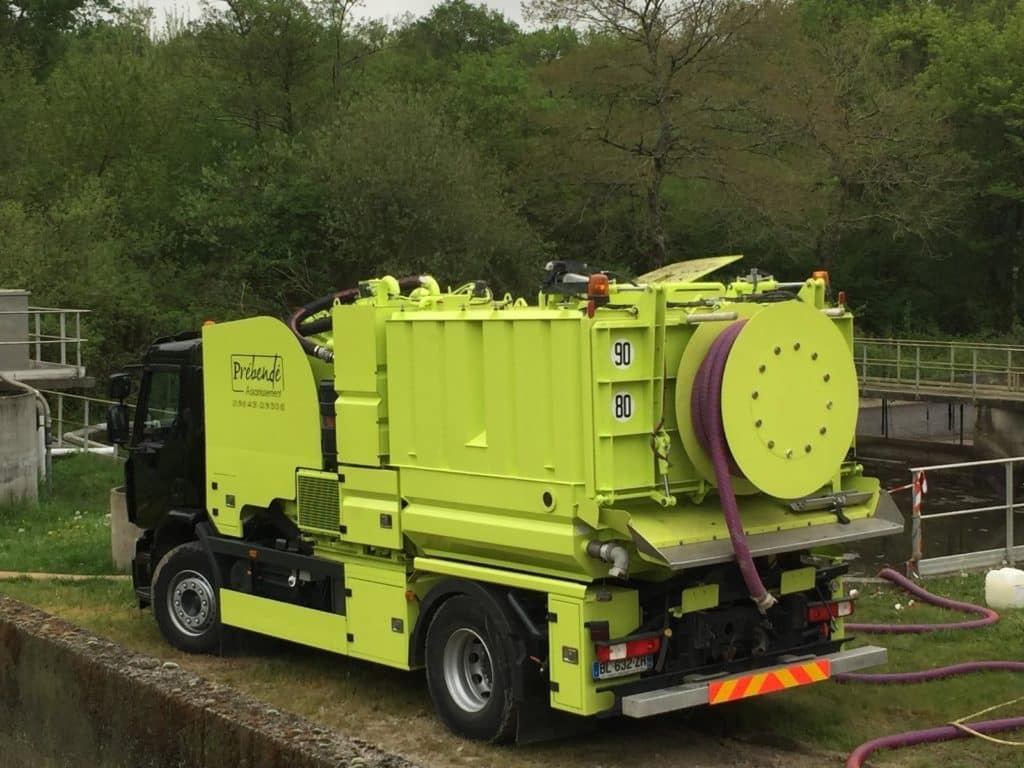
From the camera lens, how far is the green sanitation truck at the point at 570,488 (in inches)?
324

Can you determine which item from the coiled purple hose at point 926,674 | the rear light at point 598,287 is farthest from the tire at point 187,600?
the coiled purple hose at point 926,674

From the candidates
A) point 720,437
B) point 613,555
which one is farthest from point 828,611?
point 613,555

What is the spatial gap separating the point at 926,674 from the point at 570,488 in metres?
3.58

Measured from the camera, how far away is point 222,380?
11172 mm

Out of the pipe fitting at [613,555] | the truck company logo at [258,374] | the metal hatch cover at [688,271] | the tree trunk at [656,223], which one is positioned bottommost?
the pipe fitting at [613,555]

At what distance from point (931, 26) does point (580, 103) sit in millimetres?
19406

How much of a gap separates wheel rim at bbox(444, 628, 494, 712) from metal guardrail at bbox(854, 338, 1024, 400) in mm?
32140

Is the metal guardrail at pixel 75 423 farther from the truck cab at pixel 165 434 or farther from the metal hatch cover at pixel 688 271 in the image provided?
the metal hatch cover at pixel 688 271

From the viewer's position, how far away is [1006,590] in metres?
12.4

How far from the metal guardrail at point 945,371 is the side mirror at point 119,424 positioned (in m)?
31.0

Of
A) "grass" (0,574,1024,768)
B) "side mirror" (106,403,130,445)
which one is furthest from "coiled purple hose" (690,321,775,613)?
"side mirror" (106,403,130,445)

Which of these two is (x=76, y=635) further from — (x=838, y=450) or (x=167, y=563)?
(x=838, y=450)

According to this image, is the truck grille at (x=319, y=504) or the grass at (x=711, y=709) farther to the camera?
the truck grille at (x=319, y=504)

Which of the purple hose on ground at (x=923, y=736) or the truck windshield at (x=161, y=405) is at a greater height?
the truck windshield at (x=161, y=405)
